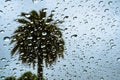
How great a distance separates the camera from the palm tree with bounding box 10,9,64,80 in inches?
520

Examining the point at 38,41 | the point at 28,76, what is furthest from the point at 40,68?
the point at 38,41

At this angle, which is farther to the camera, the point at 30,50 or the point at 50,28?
the point at 50,28

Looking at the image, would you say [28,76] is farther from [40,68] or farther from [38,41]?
[38,41]

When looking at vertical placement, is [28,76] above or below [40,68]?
below

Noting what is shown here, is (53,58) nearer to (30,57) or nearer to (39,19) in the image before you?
(30,57)

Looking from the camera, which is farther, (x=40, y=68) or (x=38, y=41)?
(x=40, y=68)

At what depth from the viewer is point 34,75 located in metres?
16.0

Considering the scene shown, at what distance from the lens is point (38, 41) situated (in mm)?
12797

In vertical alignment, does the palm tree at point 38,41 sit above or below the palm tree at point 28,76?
above

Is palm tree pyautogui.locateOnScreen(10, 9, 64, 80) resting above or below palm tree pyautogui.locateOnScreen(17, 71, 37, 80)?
above

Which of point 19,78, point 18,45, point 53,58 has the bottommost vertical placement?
point 19,78

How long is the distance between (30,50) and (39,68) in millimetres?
2511

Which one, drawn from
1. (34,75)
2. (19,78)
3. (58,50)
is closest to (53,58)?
(58,50)

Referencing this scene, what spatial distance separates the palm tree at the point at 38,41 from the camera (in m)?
13.2
